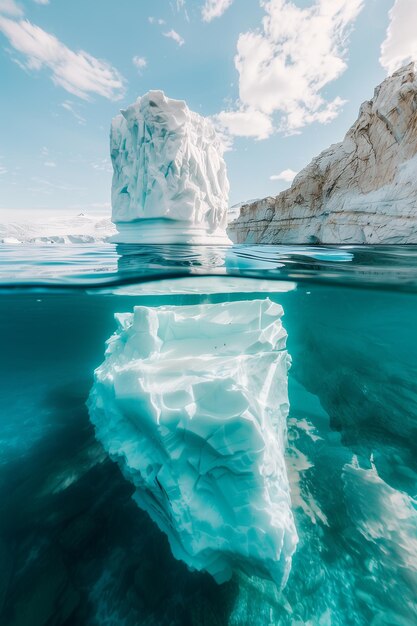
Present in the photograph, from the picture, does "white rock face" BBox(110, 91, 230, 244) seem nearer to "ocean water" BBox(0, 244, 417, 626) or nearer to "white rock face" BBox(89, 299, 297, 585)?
Result: "ocean water" BBox(0, 244, 417, 626)

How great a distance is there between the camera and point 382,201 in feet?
45.8

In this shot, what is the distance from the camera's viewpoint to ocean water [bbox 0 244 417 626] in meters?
2.47

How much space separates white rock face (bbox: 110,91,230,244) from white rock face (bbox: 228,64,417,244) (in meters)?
8.78

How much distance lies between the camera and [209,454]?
8.02 feet

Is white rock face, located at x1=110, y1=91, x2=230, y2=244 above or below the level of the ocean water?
above

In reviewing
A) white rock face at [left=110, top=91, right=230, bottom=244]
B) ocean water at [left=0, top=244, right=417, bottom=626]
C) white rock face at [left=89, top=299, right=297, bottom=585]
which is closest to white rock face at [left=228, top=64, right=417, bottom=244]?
ocean water at [left=0, top=244, right=417, bottom=626]

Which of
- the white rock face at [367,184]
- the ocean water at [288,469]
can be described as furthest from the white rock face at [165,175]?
the white rock face at [367,184]

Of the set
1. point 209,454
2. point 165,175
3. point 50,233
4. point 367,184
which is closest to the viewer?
point 209,454

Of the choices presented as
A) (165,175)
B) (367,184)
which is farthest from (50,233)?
(367,184)

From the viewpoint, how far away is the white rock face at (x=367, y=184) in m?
13.2

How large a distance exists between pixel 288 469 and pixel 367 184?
18.6 meters

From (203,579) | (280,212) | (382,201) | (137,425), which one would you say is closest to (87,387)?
(137,425)

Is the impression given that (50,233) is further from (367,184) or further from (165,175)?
(367,184)

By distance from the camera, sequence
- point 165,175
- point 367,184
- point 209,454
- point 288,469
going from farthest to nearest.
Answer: point 367,184 → point 165,175 → point 288,469 → point 209,454
